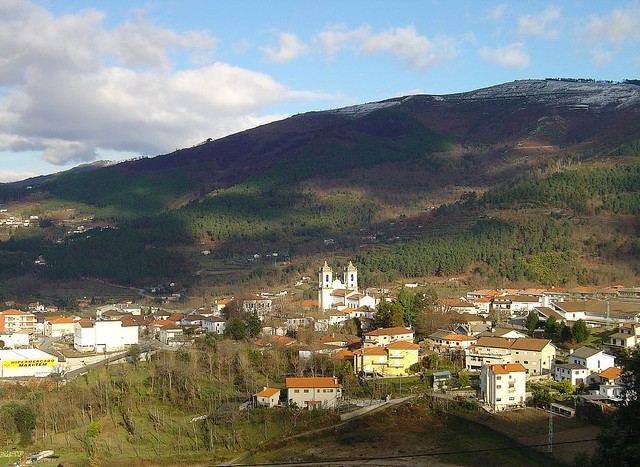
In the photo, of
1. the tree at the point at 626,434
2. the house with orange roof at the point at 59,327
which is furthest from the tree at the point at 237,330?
the tree at the point at 626,434

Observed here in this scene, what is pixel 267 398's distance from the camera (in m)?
31.0

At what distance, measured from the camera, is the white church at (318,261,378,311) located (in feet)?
156

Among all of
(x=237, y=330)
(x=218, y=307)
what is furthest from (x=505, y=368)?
(x=218, y=307)

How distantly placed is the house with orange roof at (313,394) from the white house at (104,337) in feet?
51.3

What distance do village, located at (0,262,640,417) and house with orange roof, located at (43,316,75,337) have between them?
10 cm

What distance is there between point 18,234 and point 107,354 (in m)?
56.9

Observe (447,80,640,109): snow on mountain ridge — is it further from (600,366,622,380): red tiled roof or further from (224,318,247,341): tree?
(600,366,622,380): red tiled roof

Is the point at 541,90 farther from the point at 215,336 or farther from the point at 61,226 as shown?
the point at 215,336

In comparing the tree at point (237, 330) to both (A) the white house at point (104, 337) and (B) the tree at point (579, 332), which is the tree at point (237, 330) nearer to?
(A) the white house at point (104, 337)

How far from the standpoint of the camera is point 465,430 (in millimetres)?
27078

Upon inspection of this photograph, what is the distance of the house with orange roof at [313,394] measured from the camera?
30.6 m

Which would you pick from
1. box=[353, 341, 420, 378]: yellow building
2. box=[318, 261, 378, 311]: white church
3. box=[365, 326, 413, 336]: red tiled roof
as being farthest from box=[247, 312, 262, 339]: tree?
box=[353, 341, 420, 378]: yellow building

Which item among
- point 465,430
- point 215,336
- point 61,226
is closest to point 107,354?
point 215,336

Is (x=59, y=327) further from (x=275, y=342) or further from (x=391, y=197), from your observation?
(x=391, y=197)
